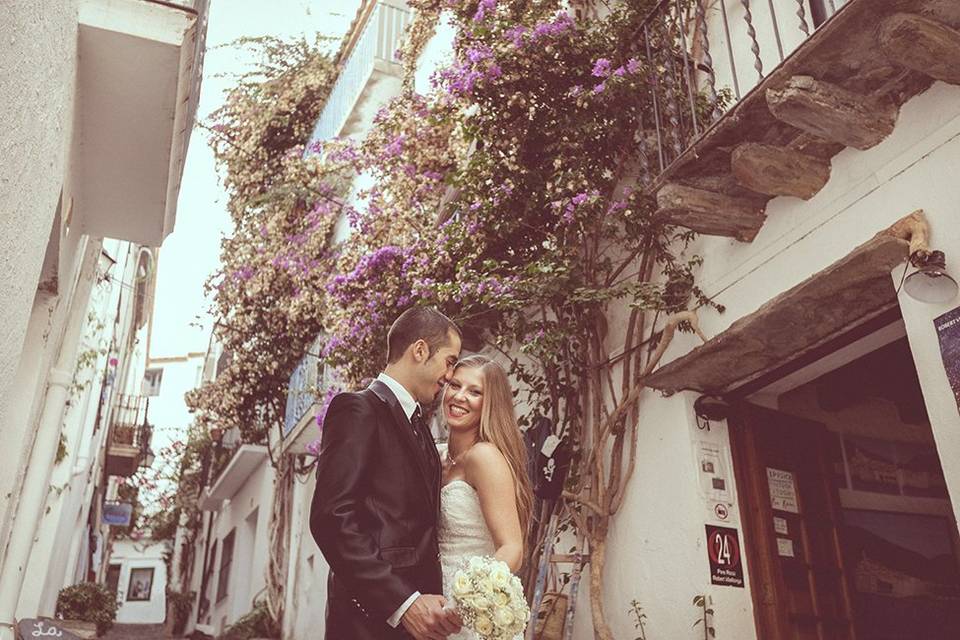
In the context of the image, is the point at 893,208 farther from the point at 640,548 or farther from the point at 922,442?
the point at 922,442

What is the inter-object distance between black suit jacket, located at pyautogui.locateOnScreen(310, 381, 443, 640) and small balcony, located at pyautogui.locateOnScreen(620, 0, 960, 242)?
3029 millimetres

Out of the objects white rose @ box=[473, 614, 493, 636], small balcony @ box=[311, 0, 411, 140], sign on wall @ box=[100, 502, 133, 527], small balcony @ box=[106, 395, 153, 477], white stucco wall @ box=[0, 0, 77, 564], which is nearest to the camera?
white rose @ box=[473, 614, 493, 636]

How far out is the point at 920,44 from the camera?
13.2 ft

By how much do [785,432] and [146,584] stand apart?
40.4m

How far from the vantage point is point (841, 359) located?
570cm

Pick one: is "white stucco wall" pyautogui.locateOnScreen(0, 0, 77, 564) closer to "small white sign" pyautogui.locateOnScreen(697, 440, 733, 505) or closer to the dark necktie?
the dark necktie

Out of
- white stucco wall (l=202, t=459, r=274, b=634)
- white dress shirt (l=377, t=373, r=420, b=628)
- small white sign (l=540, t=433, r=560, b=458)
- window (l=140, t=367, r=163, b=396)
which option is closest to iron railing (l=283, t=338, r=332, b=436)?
white stucco wall (l=202, t=459, r=274, b=634)

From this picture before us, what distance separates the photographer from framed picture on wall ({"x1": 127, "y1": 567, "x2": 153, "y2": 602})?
129ft

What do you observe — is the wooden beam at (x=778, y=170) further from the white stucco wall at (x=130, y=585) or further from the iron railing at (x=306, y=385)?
the white stucco wall at (x=130, y=585)

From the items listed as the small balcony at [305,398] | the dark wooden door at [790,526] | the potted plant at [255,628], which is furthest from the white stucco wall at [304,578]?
the dark wooden door at [790,526]

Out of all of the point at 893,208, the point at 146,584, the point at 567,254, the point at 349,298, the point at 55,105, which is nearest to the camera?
the point at 55,105

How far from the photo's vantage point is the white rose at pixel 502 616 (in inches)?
90.7

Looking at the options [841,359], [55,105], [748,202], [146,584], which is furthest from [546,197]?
[146,584]

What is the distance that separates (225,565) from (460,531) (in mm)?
17941
